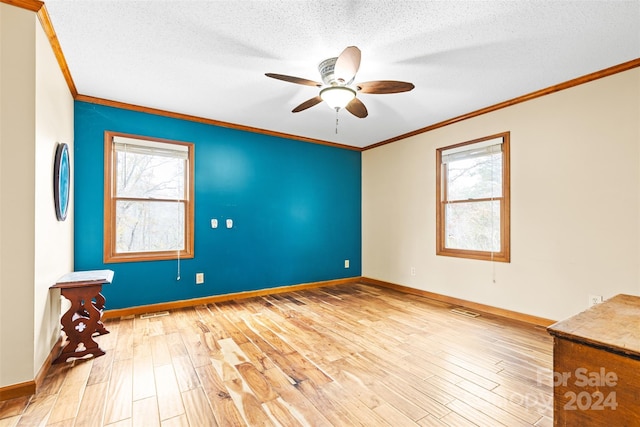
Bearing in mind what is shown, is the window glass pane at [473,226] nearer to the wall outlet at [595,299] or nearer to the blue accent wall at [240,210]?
the wall outlet at [595,299]

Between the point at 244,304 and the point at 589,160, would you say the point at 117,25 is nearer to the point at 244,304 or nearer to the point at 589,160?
the point at 244,304

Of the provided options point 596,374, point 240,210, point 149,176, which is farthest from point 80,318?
point 596,374

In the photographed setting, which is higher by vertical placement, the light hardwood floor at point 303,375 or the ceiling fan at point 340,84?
the ceiling fan at point 340,84

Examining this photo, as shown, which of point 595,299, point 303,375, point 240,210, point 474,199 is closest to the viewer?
point 303,375

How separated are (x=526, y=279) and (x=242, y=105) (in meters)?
3.84

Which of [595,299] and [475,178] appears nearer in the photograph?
[595,299]

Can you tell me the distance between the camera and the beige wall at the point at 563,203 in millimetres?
2619

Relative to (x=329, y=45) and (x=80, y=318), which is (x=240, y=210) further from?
(x=329, y=45)

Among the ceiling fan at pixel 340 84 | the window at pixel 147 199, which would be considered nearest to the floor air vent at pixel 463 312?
the ceiling fan at pixel 340 84

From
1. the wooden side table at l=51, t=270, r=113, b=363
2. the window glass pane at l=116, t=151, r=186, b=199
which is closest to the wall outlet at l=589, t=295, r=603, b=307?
the wooden side table at l=51, t=270, r=113, b=363

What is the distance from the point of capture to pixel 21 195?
1882 millimetres

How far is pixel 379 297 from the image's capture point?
435 cm

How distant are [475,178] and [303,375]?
3218mm

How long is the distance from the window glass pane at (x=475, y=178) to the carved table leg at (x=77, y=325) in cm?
420
